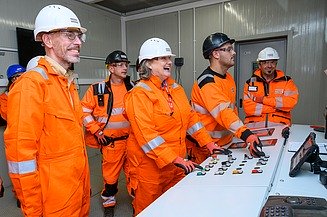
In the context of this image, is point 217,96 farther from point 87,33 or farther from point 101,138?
point 87,33

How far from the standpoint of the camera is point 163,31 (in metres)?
5.00

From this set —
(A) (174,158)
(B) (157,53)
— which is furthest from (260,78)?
(A) (174,158)

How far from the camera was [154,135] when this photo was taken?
160cm

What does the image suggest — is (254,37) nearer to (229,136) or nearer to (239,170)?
(229,136)

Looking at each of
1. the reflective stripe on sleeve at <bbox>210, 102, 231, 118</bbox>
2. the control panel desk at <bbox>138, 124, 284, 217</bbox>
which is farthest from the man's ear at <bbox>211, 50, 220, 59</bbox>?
the control panel desk at <bbox>138, 124, 284, 217</bbox>

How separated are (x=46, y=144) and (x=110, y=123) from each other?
1.45m

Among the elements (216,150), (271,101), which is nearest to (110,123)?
(216,150)

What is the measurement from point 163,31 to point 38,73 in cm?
405

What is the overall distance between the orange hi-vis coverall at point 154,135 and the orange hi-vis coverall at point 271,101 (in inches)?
43.5

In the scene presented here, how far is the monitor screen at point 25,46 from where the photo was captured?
354 cm

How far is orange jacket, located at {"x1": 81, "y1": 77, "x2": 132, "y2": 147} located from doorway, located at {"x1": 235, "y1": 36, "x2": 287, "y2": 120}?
8.32 feet

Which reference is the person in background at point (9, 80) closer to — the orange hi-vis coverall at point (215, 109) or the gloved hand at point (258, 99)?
the orange hi-vis coverall at point (215, 109)

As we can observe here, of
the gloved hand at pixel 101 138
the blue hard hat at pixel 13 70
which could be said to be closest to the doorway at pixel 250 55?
the gloved hand at pixel 101 138

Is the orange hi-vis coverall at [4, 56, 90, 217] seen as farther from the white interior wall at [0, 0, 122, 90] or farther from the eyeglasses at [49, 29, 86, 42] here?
the white interior wall at [0, 0, 122, 90]
